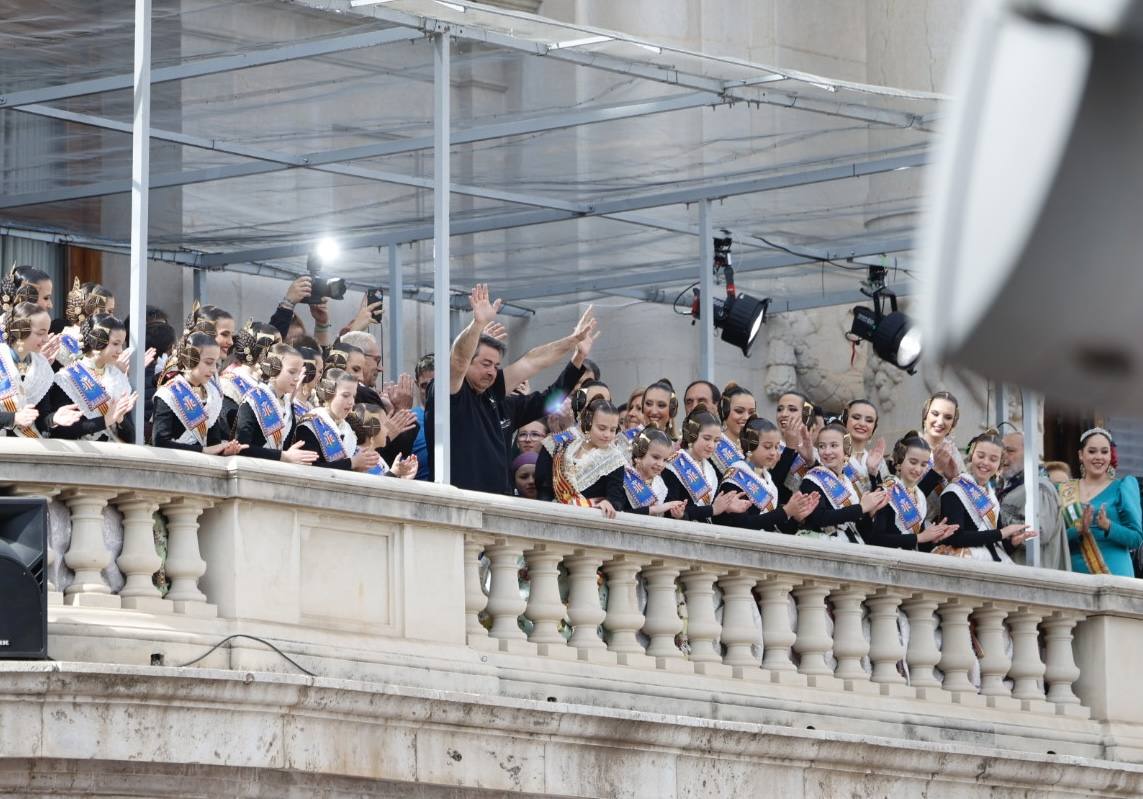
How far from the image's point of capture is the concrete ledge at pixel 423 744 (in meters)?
9.12

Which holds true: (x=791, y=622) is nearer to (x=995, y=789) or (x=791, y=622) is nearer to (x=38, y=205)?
(x=995, y=789)

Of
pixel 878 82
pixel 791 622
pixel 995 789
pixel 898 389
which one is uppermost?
pixel 878 82

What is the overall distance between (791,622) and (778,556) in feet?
1.71

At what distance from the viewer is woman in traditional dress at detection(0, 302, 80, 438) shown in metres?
9.58

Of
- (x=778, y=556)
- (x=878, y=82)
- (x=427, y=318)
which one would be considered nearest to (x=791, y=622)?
(x=778, y=556)

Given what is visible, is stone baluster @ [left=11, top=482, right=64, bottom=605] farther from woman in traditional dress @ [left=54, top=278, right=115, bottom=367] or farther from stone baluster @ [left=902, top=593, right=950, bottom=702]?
stone baluster @ [left=902, top=593, right=950, bottom=702]

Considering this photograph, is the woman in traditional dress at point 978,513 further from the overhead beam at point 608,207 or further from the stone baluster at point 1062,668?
the overhead beam at point 608,207

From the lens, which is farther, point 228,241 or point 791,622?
point 228,241

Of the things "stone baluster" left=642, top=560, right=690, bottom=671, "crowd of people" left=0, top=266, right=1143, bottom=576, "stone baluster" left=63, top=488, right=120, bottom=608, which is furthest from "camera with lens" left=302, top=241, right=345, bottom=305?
"stone baluster" left=63, top=488, right=120, bottom=608

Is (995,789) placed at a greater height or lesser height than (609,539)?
lesser

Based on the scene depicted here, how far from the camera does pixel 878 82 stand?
2081 centimetres

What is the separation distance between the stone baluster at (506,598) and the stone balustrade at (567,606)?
0.4 inches

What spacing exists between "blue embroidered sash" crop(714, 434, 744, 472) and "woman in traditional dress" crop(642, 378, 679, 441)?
0.27 metres

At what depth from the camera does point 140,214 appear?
1033 cm
